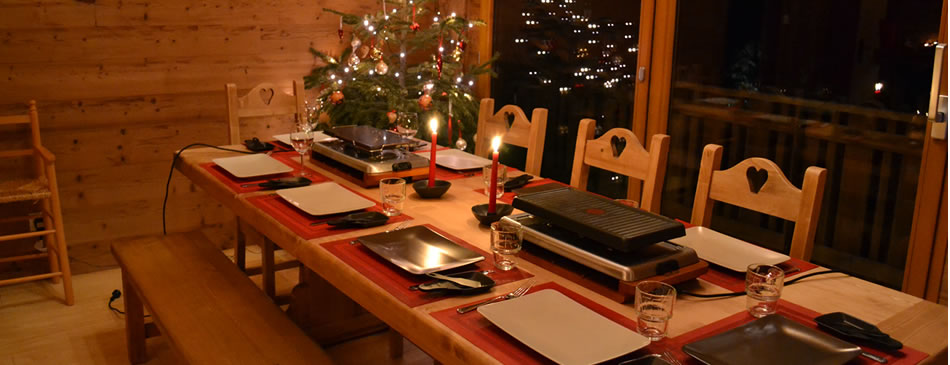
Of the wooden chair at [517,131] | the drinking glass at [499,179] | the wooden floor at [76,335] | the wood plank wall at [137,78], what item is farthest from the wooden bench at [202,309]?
the wooden chair at [517,131]

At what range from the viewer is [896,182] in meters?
2.92

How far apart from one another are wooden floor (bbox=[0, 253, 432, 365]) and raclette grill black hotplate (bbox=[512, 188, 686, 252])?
1.27 meters

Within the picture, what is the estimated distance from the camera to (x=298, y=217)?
2.27m

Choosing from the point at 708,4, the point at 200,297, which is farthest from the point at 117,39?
the point at 708,4

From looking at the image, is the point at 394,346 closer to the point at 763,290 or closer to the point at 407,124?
the point at 407,124

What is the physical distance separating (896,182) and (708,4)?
1.07 meters

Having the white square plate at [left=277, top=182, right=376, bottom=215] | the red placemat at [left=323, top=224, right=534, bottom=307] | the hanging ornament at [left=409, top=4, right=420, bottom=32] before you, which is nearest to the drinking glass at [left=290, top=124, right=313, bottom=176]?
the white square plate at [left=277, top=182, right=376, bottom=215]

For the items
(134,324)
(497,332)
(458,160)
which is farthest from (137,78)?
(497,332)

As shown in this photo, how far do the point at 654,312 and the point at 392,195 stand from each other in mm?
978

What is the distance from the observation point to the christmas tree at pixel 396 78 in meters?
3.86

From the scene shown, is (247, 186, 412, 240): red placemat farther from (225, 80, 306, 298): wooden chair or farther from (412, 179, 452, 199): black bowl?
(225, 80, 306, 298): wooden chair

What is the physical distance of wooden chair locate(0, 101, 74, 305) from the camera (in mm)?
3365

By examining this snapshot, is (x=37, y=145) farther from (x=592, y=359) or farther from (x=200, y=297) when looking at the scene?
(x=592, y=359)

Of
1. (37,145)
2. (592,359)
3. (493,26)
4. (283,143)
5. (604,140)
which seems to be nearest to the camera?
(592,359)
